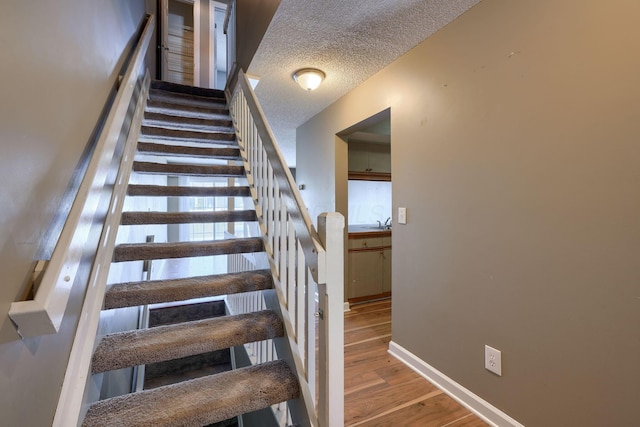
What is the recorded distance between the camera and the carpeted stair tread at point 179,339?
1.13 m

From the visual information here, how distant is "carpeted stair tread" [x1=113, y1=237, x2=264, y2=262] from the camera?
4.99 ft

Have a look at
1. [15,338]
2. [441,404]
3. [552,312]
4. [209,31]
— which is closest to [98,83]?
[15,338]

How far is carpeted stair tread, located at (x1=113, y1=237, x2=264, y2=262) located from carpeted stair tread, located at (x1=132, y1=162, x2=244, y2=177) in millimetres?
701

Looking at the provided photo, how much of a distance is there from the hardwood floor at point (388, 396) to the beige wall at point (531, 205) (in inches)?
6.8

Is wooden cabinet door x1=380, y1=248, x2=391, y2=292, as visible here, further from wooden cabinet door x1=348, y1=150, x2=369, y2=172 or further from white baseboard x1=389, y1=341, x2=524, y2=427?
white baseboard x1=389, y1=341, x2=524, y2=427

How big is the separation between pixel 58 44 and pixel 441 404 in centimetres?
248

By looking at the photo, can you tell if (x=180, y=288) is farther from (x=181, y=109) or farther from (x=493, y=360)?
(x=181, y=109)

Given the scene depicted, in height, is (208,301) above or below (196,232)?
below

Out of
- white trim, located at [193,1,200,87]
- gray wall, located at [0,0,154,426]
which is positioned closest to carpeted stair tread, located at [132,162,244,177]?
gray wall, located at [0,0,154,426]

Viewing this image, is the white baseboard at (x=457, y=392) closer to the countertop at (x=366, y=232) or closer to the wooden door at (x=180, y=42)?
the countertop at (x=366, y=232)

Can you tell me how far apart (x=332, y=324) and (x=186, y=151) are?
2025mm

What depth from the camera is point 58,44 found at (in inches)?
35.6

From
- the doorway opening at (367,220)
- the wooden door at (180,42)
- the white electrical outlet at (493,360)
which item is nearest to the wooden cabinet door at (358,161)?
the doorway opening at (367,220)

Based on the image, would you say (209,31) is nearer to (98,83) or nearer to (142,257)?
(98,83)
